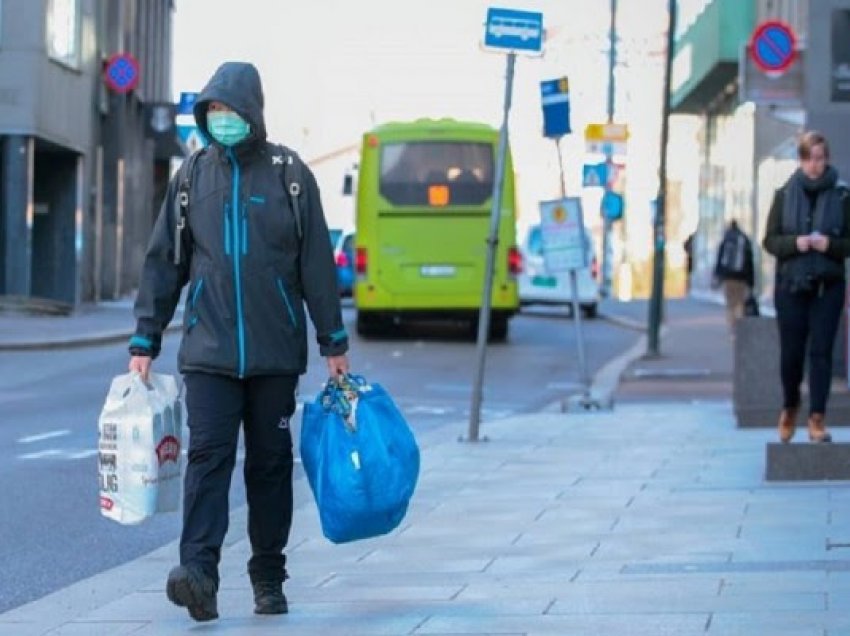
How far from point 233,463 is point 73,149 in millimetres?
38447

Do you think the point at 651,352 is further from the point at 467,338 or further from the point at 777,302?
the point at 777,302

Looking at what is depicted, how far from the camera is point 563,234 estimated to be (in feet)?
73.3

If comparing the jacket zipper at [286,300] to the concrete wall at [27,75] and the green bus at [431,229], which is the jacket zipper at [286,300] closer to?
the green bus at [431,229]

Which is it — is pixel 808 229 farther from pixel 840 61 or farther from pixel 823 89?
pixel 823 89

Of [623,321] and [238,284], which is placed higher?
[238,284]

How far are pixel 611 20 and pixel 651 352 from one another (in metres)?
35.7

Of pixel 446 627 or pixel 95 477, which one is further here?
pixel 95 477

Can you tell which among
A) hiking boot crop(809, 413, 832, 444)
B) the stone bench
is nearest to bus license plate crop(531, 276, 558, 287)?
the stone bench

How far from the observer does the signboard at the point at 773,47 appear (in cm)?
2305

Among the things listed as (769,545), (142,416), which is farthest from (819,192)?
(142,416)

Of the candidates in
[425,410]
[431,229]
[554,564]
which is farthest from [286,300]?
[431,229]

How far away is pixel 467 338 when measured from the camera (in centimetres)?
3803

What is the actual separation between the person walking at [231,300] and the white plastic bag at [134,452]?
0.29 ft

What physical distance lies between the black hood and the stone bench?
18.7ft
